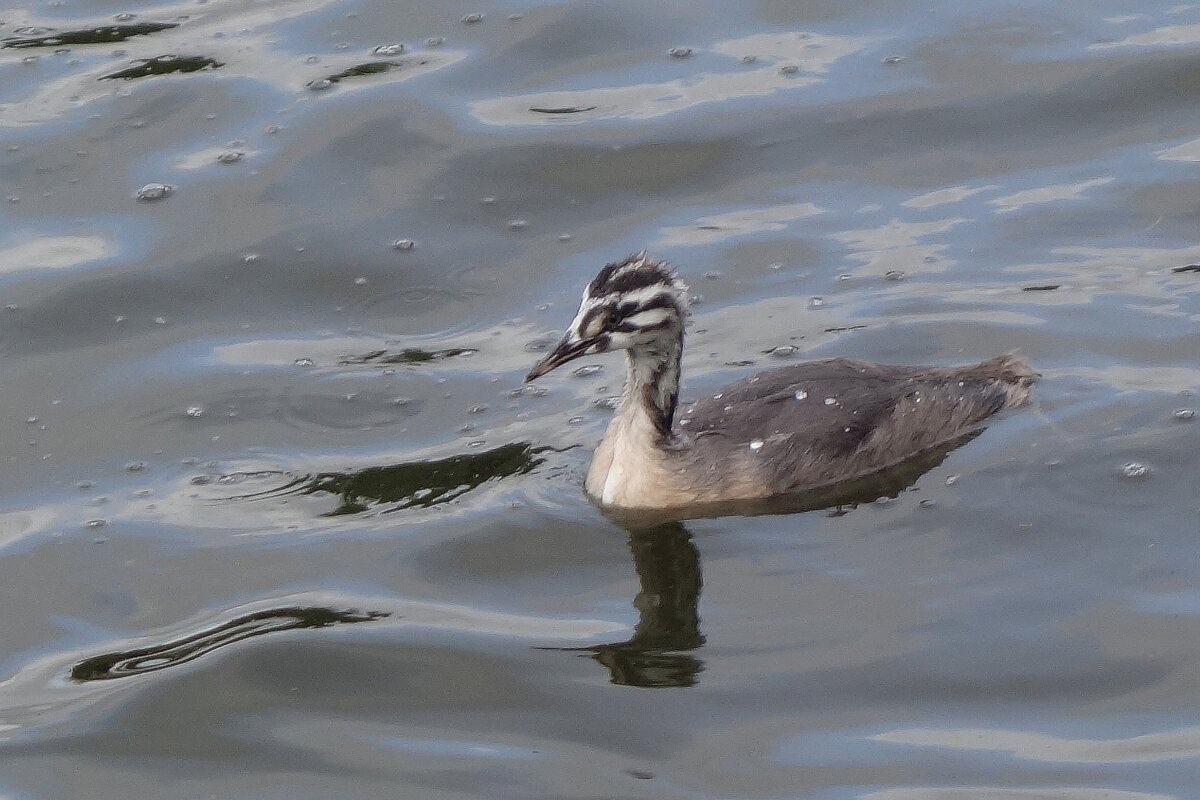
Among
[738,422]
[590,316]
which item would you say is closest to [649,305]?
[590,316]

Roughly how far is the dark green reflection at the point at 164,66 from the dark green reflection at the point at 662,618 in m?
7.09

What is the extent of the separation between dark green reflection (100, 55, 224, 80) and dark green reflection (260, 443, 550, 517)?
19.5 feet

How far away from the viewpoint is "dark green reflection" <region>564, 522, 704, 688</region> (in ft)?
27.7

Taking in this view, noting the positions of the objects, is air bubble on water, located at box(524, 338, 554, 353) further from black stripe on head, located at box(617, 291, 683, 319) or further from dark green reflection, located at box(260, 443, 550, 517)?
black stripe on head, located at box(617, 291, 683, 319)

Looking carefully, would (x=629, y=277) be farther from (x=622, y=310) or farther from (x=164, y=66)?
(x=164, y=66)

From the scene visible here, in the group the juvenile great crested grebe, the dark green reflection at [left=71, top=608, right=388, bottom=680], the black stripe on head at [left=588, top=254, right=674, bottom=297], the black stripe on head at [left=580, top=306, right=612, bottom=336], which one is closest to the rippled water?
the dark green reflection at [left=71, top=608, right=388, bottom=680]

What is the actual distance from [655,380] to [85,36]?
301 inches

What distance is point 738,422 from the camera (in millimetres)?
10109

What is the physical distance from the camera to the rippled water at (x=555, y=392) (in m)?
8.06

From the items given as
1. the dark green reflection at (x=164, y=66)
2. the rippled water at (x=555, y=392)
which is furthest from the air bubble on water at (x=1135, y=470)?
the dark green reflection at (x=164, y=66)

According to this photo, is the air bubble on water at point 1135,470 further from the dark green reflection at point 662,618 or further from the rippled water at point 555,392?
the dark green reflection at point 662,618

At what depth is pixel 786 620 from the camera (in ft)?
28.3

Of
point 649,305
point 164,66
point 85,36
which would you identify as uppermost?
point 85,36

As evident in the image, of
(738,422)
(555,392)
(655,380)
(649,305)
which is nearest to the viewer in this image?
(649,305)
